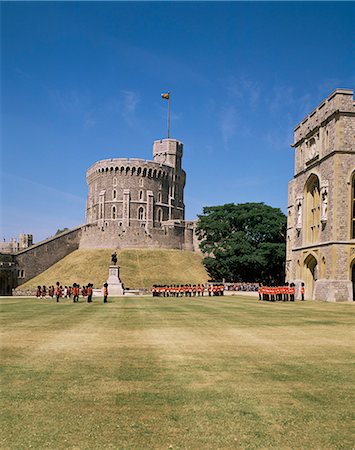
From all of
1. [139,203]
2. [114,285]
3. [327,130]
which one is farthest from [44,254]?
[327,130]

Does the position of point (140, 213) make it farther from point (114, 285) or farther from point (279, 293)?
point (279, 293)

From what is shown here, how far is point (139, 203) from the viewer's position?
104m

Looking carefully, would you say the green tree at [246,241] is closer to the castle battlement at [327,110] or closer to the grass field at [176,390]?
the castle battlement at [327,110]

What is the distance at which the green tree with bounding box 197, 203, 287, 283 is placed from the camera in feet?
235

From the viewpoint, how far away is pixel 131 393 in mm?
8320

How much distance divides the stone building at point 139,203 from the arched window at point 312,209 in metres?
52.7

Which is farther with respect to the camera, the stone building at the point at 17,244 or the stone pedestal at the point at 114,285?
the stone building at the point at 17,244

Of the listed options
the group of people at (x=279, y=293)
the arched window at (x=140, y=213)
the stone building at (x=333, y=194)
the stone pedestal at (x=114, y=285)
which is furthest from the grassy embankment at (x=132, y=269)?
the stone building at (x=333, y=194)

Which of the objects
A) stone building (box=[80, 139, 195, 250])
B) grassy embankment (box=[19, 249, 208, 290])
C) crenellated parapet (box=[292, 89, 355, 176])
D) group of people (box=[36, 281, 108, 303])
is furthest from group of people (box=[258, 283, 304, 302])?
stone building (box=[80, 139, 195, 250])

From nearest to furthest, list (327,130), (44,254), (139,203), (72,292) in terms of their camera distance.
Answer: (327,130) < (72,292) < (44,254) < (139,203)

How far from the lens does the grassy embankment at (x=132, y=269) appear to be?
76.9 m

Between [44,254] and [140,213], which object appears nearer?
[44,254]

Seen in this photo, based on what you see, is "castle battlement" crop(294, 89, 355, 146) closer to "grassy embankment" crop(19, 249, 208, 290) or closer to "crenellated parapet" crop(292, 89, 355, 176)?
"crenellated parapet" crop(292, 89, 355, 176)

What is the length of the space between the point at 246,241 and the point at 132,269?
2007cm
